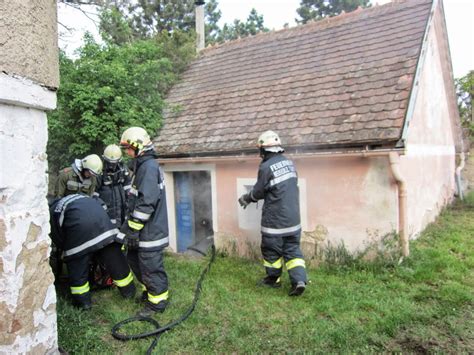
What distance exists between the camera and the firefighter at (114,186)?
17.6 ft

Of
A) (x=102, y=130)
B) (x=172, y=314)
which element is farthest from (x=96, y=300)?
(x=102, y=130)

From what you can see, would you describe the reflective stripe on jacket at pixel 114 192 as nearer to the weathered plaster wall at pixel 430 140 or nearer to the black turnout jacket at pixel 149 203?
the black turnout jacket at pixel 149 203

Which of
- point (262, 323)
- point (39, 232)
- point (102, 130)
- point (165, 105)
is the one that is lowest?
point (262, 323)

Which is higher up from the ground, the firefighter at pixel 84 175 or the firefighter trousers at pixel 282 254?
the firefighter at pixel 84 175

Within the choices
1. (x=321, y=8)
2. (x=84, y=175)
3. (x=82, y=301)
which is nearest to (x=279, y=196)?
(x=82, y=301)

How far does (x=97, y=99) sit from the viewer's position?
7055mm

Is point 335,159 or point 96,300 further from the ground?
point 335,159

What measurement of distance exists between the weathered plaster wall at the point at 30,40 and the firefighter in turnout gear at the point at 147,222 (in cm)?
132

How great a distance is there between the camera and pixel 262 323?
3713 mm

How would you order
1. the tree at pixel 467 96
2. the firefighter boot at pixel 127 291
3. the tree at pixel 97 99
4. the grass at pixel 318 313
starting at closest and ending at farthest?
the grass at pixel 318 313, the firefighter boot at pixel 127 291, the tree at pixel 97 99, the tree at pixel 467 96

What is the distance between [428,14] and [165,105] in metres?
6.16

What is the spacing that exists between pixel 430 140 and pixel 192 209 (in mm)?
5739

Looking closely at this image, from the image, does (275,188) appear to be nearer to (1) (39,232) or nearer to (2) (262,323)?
(2) (262,323)

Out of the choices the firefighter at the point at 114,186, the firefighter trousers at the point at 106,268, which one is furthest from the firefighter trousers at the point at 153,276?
the firefighter at the point at 114,186
